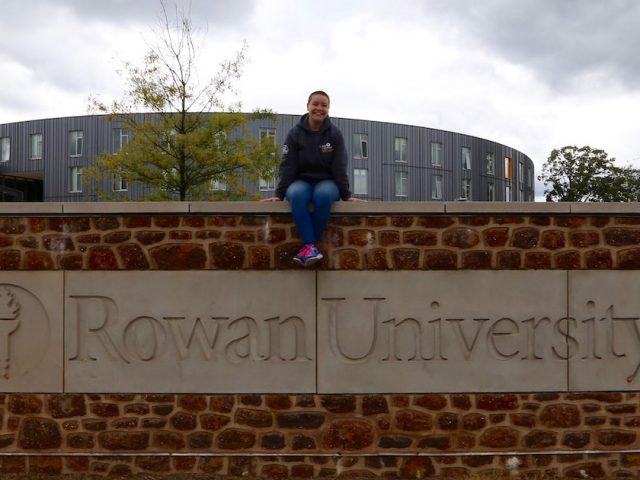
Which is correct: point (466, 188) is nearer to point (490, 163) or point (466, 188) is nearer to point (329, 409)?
point (490, 163)

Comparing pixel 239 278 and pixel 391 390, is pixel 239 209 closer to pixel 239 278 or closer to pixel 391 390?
pixel 239 278

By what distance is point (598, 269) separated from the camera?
641 cm

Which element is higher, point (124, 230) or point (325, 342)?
point (124, 230)

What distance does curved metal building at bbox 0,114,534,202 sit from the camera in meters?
43.0

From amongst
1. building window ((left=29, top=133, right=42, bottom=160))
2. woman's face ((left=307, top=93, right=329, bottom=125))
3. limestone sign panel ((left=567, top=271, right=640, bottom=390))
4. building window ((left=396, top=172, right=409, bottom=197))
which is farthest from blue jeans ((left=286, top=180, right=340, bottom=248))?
building window ((left=29, top=133, right=42, bottom=160))

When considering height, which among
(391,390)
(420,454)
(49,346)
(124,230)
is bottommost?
(420,454)

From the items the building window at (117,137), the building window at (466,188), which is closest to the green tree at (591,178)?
the building window at (466,188)

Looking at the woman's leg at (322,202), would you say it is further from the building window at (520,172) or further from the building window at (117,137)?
the building window at (520,172)

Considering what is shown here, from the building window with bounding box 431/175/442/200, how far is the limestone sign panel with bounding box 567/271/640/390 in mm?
43737

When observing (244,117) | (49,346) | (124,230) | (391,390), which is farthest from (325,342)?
(244,117)

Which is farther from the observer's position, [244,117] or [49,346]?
[244,117]

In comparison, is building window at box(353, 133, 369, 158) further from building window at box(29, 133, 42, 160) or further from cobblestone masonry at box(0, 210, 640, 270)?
cobblestone masonry at box(0, 210, 640, 270)

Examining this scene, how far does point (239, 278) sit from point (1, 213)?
231 cm

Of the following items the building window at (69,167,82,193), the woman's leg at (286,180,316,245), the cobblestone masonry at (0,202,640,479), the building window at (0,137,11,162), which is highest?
the building window at (0,137,11,162)
